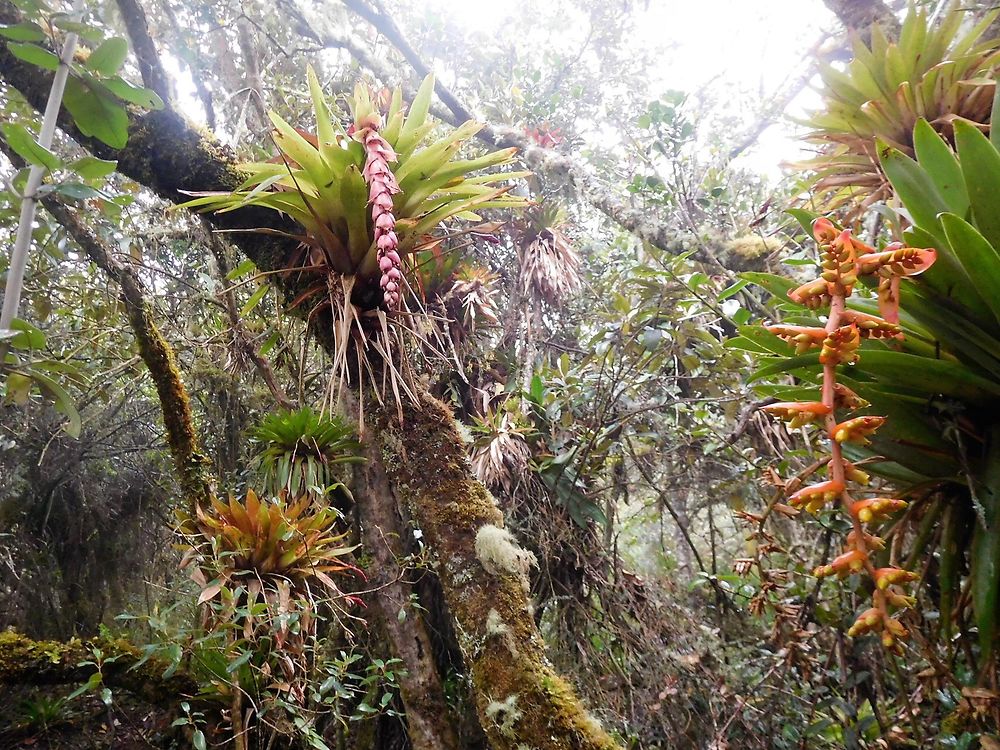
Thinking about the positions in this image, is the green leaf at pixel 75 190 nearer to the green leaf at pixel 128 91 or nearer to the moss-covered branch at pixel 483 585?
the green leaf at pixel 128 91

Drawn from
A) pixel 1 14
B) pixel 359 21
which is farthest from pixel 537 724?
pixel 359 21

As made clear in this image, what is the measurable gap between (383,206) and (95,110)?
23.0 inches

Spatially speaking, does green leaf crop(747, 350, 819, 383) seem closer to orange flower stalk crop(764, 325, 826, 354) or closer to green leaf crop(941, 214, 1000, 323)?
green leaf crop(941, 214, 1000, 323)

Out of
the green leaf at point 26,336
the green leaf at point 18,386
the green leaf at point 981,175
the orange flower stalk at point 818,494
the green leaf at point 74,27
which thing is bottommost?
the orange flower stalk at point 818,494

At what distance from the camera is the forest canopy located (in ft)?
3.36

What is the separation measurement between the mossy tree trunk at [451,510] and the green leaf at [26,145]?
2.47ft

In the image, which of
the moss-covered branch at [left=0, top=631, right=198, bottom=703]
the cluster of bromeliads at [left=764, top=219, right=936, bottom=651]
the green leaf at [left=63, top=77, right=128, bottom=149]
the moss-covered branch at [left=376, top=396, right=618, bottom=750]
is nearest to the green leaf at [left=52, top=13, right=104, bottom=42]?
the green leaf at [left=63, top=77, right=128, bottom=149]

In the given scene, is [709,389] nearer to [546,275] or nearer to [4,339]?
[546,275]

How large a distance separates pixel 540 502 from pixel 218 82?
4.61 metres

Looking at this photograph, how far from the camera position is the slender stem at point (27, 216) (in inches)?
36.9

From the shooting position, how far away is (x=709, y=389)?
9.07 feet

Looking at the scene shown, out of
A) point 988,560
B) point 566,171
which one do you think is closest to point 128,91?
point 988,560

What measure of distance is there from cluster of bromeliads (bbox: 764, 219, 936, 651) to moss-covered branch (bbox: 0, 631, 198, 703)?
2.09 meters

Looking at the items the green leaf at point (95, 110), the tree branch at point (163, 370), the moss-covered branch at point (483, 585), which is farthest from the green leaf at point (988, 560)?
the tree branch at point (163, 370)
